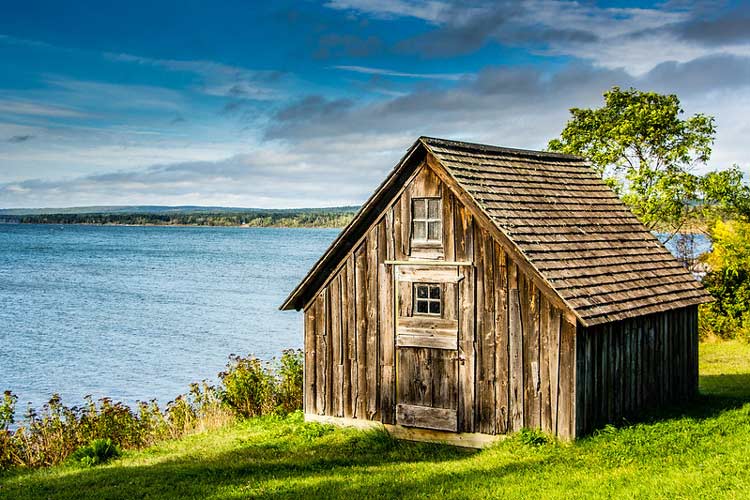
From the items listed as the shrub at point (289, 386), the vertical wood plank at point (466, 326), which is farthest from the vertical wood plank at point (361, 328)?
the shrub at point (289, 386)

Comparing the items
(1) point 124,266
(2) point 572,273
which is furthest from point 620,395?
(1) point 124,266

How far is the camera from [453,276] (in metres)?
15.7

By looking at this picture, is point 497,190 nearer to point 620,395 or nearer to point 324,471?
point 620,395

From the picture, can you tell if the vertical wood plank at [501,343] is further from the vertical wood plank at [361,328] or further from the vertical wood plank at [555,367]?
the vertical wood plank at [361,328]

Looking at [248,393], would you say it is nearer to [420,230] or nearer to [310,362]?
[310,362]

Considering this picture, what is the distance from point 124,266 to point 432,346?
75520 millimetres

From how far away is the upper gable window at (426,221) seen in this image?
1595 cm

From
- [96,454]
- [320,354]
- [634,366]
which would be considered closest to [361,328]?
[320,354]

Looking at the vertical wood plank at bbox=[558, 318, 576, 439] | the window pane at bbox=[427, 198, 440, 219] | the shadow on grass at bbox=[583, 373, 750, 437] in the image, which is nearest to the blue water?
the window pane at bbox=[427, 198, 440, 219]

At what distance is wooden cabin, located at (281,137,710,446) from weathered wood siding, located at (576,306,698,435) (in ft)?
0.13

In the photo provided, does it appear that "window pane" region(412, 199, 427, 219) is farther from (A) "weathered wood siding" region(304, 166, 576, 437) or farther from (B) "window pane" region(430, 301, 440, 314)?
(B) "window pane" region(430, 301, 440, 314)

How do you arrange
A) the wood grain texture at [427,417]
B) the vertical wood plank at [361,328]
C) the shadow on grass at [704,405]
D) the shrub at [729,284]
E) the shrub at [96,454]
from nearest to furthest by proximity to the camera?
Result: the shrub at [96,454] < the wood grain texture at [427,417] < the shadow on grass at [704,405] < the vertical wood plank at [361,328] < the shrub at [729,284]

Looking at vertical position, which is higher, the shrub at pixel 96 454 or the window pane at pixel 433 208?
the window pane at pixel 433 208

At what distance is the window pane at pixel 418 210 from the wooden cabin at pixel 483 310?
24mm
